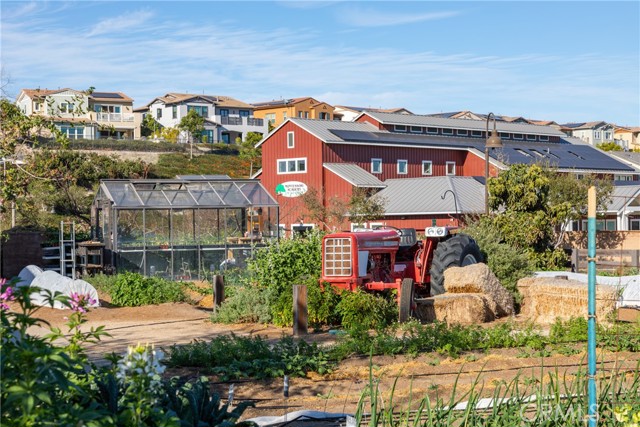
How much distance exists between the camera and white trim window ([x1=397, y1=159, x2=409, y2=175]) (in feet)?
158

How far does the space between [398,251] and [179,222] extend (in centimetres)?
1097

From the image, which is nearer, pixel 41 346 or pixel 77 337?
pixel 41 346

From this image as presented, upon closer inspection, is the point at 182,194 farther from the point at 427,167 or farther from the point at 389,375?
the point at 427,167

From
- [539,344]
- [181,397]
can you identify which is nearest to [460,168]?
[539,344]

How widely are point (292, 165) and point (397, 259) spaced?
1146 inches

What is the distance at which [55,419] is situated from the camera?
4.00 m

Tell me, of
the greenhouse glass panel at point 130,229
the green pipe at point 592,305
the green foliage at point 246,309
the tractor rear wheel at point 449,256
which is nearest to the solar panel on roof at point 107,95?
the greenhouse glass panel at point 130,229

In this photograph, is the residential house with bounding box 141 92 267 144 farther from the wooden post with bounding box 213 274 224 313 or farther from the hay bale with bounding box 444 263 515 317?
the hay bale with bounding box 444 263 515 317

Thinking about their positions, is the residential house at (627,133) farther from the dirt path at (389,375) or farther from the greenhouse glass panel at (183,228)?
the dirt path at (389,375)

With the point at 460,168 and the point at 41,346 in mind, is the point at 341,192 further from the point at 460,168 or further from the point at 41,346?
the point at 41,346

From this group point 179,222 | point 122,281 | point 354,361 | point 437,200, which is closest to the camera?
point 354,361

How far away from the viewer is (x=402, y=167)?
159 ft

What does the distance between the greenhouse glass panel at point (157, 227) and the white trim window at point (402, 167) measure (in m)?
23.0

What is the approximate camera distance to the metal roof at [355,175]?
43213mm
